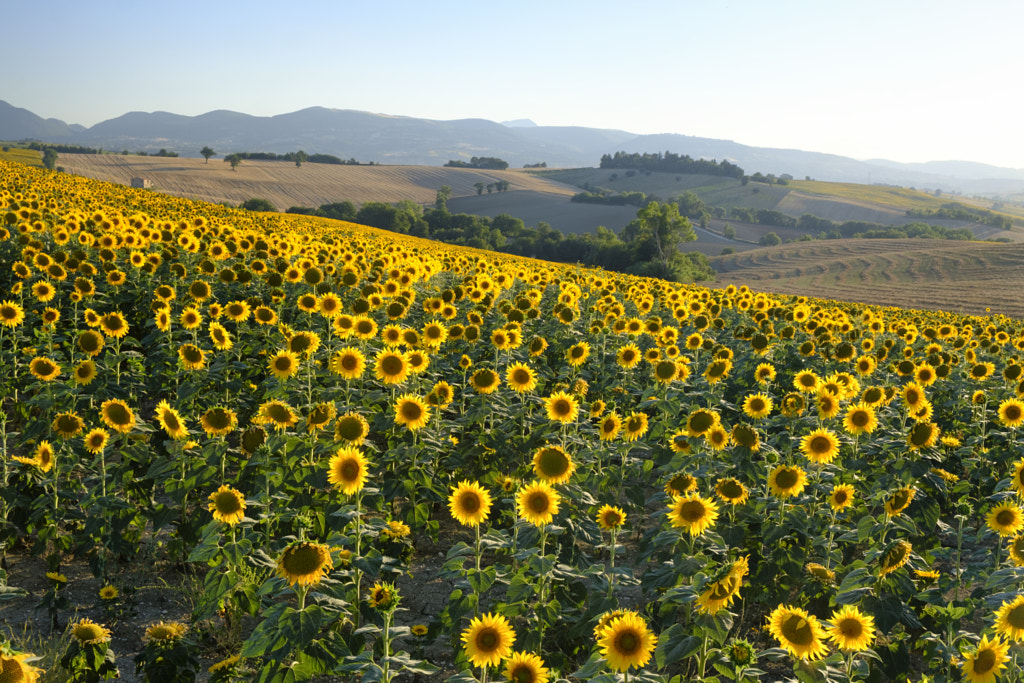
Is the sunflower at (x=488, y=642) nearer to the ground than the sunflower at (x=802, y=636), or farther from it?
nearer to the ground

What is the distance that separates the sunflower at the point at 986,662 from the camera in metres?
2.85

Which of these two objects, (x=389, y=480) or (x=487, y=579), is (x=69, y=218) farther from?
(x=487, y=579)

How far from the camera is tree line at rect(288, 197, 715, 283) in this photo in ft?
214

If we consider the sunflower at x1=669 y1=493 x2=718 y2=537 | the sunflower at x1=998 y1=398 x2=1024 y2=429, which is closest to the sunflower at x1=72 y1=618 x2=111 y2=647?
the sunflower at x1=669 y1=493 x2=718 y2=537

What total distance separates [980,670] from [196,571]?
18.5 feet

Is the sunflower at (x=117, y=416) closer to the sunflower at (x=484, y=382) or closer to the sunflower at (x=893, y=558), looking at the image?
the sunflower at (x=484, y=382)

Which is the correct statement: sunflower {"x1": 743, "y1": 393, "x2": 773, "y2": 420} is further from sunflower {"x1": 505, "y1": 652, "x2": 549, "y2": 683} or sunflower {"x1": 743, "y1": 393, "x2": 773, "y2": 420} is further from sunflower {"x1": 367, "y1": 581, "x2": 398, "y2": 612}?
sunflower {"x1": 367, "y1": 581, "x2": 398, "y2": 612}

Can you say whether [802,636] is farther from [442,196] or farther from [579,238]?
[442,196]

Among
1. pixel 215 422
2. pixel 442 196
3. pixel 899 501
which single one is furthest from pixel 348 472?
pixel 442 196

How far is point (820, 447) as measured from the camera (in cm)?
498

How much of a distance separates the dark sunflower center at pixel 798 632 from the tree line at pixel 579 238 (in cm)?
5387

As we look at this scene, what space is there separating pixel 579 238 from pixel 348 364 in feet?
241

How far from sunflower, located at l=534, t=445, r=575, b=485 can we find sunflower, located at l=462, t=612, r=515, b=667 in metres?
1.17

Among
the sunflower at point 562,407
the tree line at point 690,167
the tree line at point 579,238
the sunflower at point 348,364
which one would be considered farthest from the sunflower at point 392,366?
the tree line at point 690,167
